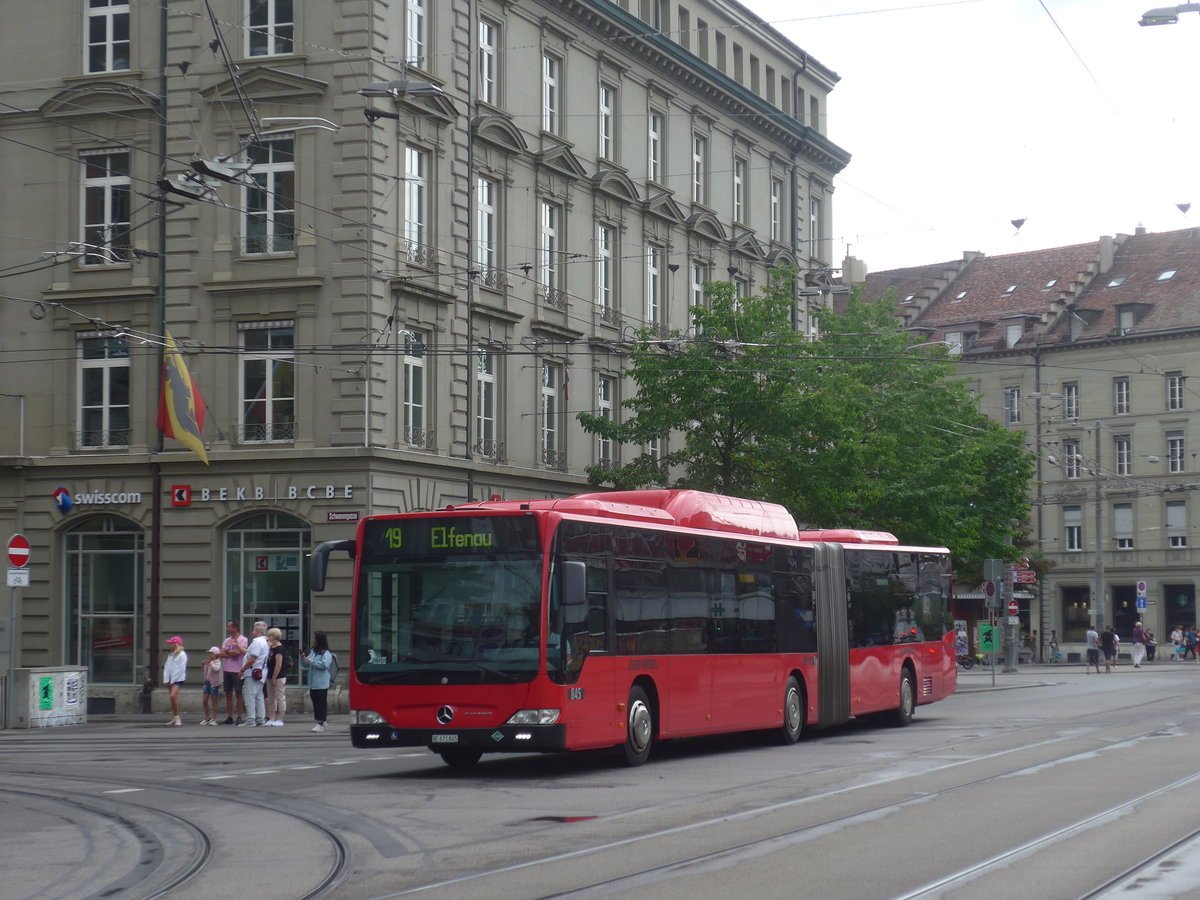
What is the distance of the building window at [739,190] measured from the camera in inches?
1951

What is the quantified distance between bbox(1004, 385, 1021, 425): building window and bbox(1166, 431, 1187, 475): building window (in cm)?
709

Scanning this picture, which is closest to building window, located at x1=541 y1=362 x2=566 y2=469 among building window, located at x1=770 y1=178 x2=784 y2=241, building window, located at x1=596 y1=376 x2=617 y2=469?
building window, located at x1=596 y1=376 x2=617 y2=469

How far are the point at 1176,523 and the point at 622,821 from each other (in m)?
66.7

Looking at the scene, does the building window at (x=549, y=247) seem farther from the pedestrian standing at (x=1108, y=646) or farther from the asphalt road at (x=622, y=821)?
the pedestrian standing at (x=1108, y=646)

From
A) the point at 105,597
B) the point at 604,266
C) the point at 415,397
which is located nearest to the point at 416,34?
the point at 415,397

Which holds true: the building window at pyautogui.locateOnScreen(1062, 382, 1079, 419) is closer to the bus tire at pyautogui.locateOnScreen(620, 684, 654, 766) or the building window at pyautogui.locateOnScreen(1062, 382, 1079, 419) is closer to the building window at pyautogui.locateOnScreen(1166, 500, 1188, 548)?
the building window at pyautogui.locateOnScreen(1166, 500, 1188, 548)

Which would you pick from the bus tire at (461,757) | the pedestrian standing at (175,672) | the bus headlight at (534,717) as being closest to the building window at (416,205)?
the pedestrian standing at (175,672)

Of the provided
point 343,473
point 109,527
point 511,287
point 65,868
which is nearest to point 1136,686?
point 511,287

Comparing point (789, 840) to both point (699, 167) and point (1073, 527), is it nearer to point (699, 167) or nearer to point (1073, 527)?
point (699, 167)

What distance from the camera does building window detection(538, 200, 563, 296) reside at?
128 feet

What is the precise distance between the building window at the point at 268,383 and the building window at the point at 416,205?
291 centimetres

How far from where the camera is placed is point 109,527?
113ft

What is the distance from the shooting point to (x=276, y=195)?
3303 centimetres

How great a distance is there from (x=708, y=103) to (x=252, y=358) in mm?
18655
